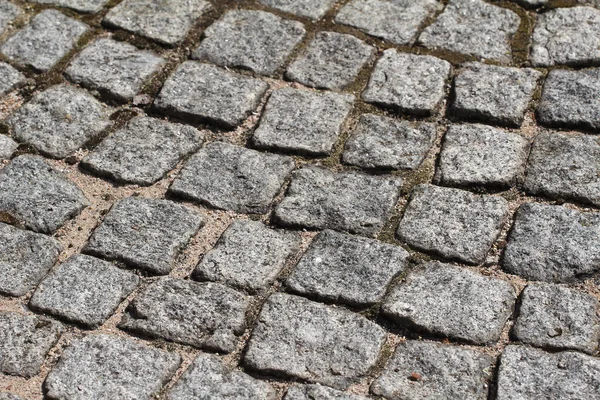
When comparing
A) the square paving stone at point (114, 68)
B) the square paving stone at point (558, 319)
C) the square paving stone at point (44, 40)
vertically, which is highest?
the square paving stone at point (44, 40)

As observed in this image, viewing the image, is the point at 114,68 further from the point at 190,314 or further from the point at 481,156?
the point at 481,156

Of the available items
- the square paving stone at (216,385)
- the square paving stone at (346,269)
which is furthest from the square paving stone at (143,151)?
the square paving stone at (216,385)

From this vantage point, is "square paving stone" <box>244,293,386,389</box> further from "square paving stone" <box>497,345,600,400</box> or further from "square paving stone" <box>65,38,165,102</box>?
"square paving stone" <box>65,38,165,102</box>

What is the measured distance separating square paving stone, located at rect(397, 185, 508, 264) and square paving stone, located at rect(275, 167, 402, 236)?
0.09 metres

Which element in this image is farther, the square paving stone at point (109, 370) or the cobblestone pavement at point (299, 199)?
the cobblestone pavement at point (299, 199)

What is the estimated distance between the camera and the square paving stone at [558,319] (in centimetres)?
292

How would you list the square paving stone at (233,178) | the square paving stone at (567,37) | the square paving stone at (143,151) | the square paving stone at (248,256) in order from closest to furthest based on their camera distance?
the square paving stone at (248,256), the square paving stone at (233,178), the square paving stone at (143,151), the square paving stone at (567,37)

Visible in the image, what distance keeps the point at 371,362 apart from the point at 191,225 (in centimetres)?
80

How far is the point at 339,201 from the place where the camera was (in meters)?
3.41

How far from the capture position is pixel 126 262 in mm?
3182

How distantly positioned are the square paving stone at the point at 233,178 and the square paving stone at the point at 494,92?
73 cm

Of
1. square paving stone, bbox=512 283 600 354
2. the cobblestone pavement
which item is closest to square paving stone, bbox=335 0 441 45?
the cobblestone pavement

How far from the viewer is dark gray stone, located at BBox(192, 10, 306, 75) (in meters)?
4.04

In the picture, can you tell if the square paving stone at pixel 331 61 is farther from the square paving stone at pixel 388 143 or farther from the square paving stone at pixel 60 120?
the square paving stone at pixel 60 120
